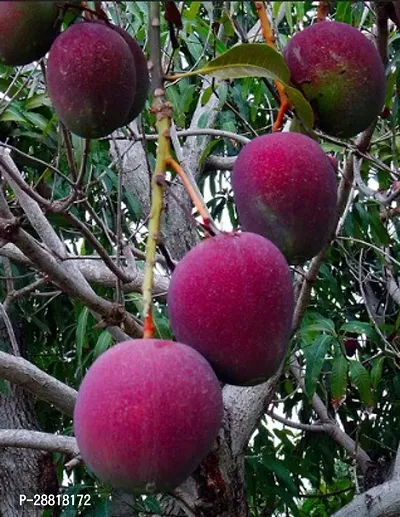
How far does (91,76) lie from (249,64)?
0.17 m

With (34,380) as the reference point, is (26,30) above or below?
above

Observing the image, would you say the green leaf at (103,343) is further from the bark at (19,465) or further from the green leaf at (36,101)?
the bark at (19,465)

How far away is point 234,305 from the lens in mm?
782

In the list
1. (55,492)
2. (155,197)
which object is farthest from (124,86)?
(55,492)

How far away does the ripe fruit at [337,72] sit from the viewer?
1.00m

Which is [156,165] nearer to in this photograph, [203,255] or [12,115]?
[203,255]

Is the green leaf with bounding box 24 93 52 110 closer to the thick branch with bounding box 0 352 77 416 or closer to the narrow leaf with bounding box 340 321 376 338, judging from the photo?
the thick branch with bounding box 0 352 77 416

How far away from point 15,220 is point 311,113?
0.77 meters

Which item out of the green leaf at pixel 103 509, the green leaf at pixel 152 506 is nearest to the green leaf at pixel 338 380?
the green leaf at pixel 152 506

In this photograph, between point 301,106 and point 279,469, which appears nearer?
point 301,106

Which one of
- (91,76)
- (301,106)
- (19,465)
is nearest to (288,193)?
(301,106)

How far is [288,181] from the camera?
902 millimetres

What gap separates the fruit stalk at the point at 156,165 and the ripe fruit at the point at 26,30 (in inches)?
Result: 5.7

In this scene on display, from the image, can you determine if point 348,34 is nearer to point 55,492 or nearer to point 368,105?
point 368,105
